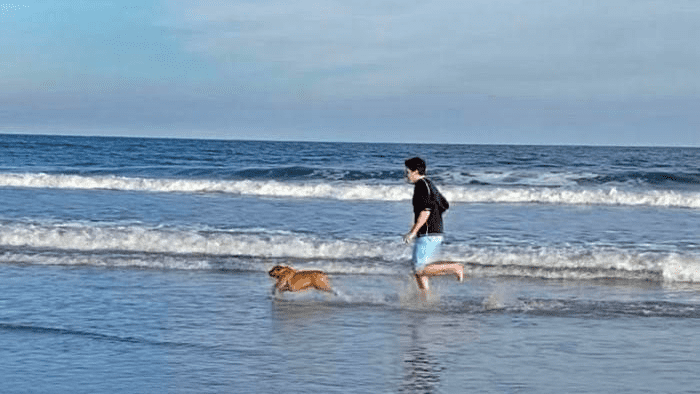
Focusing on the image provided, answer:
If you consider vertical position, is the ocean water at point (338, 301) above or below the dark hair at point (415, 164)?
below

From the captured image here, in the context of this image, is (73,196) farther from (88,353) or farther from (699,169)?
(699,169)

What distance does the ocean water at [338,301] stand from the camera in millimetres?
7090

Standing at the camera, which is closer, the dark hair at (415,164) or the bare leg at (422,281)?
the dark hair at (415,164)

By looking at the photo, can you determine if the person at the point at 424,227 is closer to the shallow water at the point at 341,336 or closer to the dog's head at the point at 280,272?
the shallow water at the point at 341,336

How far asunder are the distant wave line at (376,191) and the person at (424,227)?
632 inches

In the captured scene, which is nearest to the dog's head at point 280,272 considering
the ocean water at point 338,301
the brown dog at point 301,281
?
the brown dog at point 301,281

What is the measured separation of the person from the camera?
10230 millimetres

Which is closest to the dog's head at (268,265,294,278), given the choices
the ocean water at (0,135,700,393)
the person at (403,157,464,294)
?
the ocean water at (0,135,700,393)

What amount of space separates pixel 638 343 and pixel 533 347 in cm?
99

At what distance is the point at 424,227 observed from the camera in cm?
1048

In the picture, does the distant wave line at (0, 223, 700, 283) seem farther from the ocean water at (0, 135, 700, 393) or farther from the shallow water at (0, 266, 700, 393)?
the shallow water at (0, 266, 700, 393)

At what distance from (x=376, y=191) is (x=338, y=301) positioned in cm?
1802

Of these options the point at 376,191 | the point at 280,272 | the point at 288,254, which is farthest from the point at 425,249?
the point at 376,191

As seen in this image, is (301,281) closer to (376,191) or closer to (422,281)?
(422,281)
